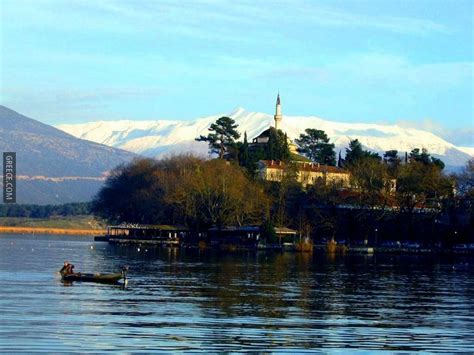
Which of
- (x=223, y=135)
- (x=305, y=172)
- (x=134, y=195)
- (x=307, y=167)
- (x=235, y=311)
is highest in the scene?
(x=223, y=135)

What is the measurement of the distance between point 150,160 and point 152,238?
23.3 meters

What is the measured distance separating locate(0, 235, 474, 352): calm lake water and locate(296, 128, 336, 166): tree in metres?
110

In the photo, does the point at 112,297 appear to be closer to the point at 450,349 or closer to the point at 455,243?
the point at 450,349

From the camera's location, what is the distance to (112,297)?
171 feet

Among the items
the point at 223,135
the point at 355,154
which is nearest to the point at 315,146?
the point at 355,154

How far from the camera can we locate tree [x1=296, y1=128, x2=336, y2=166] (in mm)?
191000

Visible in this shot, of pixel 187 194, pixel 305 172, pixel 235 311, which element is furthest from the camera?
pixel 305 172

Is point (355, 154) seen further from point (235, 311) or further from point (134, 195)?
point (235, 311)

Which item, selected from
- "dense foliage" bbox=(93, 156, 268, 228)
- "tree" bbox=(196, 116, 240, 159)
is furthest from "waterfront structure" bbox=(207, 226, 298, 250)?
"tree" bbox=(196, 116, 240, 159)

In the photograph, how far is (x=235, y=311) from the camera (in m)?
46.1

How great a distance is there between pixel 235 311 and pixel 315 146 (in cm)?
15047

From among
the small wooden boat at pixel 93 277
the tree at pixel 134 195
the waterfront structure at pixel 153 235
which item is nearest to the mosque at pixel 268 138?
the tree at pixel 134 195

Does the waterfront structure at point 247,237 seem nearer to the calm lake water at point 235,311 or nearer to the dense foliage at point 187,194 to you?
the dense foliage at point 187,194

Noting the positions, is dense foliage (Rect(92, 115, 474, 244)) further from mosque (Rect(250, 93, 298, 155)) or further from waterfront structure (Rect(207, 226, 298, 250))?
mosque (Rect(250, 93, 298, 155))
